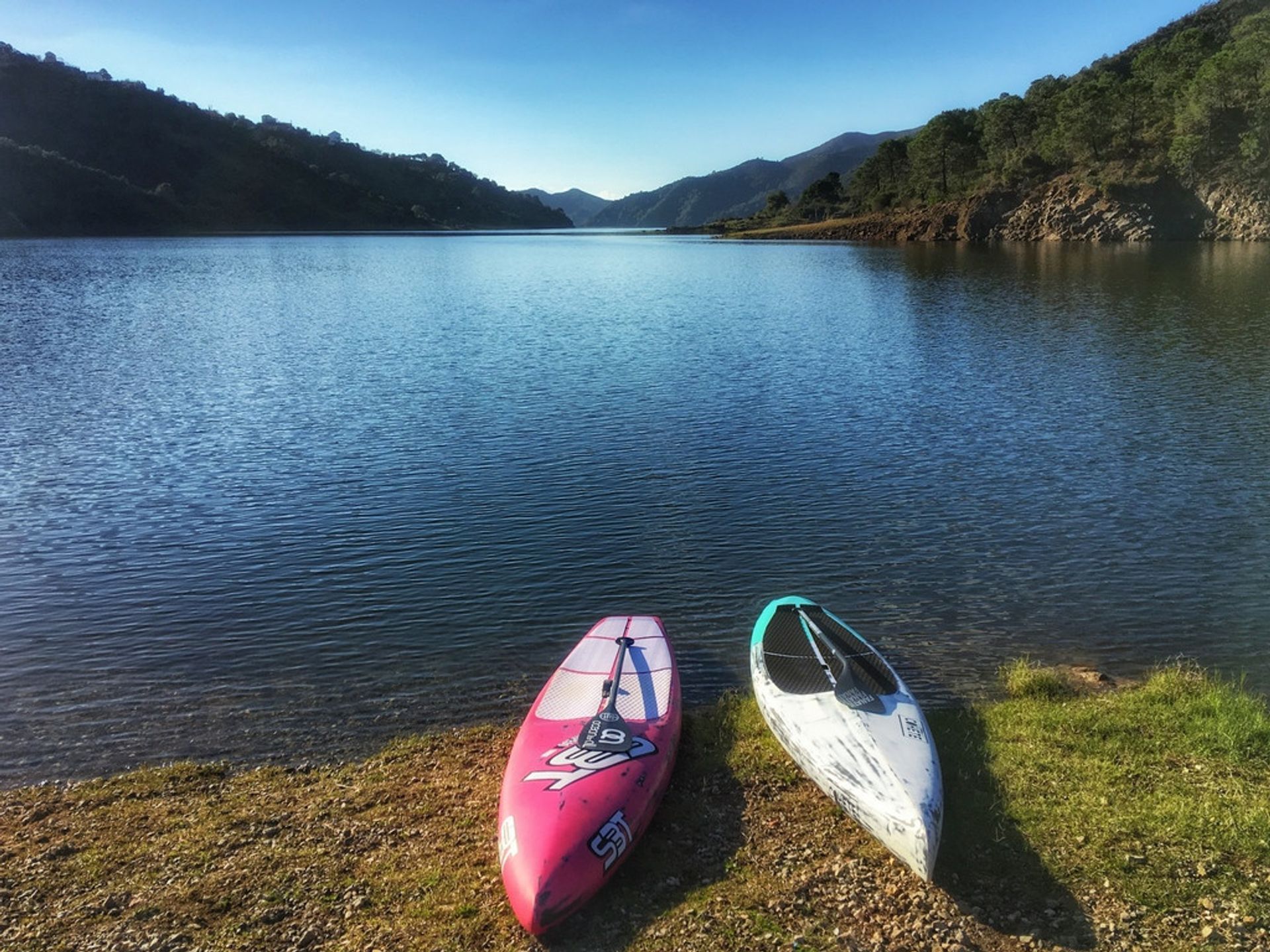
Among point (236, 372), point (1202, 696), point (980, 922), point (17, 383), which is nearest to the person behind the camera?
point (980, 922)

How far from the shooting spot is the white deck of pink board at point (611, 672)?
12.4 m

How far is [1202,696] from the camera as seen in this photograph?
40.1 ft

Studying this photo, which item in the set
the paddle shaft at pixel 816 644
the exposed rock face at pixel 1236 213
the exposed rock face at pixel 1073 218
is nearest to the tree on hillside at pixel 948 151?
the exposed rock face at pixel 1073 218

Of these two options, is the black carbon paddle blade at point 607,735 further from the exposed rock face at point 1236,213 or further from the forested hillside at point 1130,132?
the forested hillside at point 1130,132

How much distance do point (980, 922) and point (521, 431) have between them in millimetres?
23653

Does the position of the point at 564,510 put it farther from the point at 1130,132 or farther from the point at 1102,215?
the point at 1130,132

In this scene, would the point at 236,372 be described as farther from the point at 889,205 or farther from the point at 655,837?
the point at 889,205

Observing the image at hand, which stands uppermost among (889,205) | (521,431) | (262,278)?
(889,205)

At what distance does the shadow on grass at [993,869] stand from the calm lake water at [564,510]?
11.5 ft

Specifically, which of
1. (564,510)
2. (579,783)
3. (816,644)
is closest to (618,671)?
(579,783)

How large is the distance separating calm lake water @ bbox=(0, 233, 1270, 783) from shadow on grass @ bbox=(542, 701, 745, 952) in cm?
281

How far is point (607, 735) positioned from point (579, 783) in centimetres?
106

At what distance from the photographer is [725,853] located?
984 centimetres

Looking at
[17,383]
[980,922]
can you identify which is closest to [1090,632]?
[980,922]
